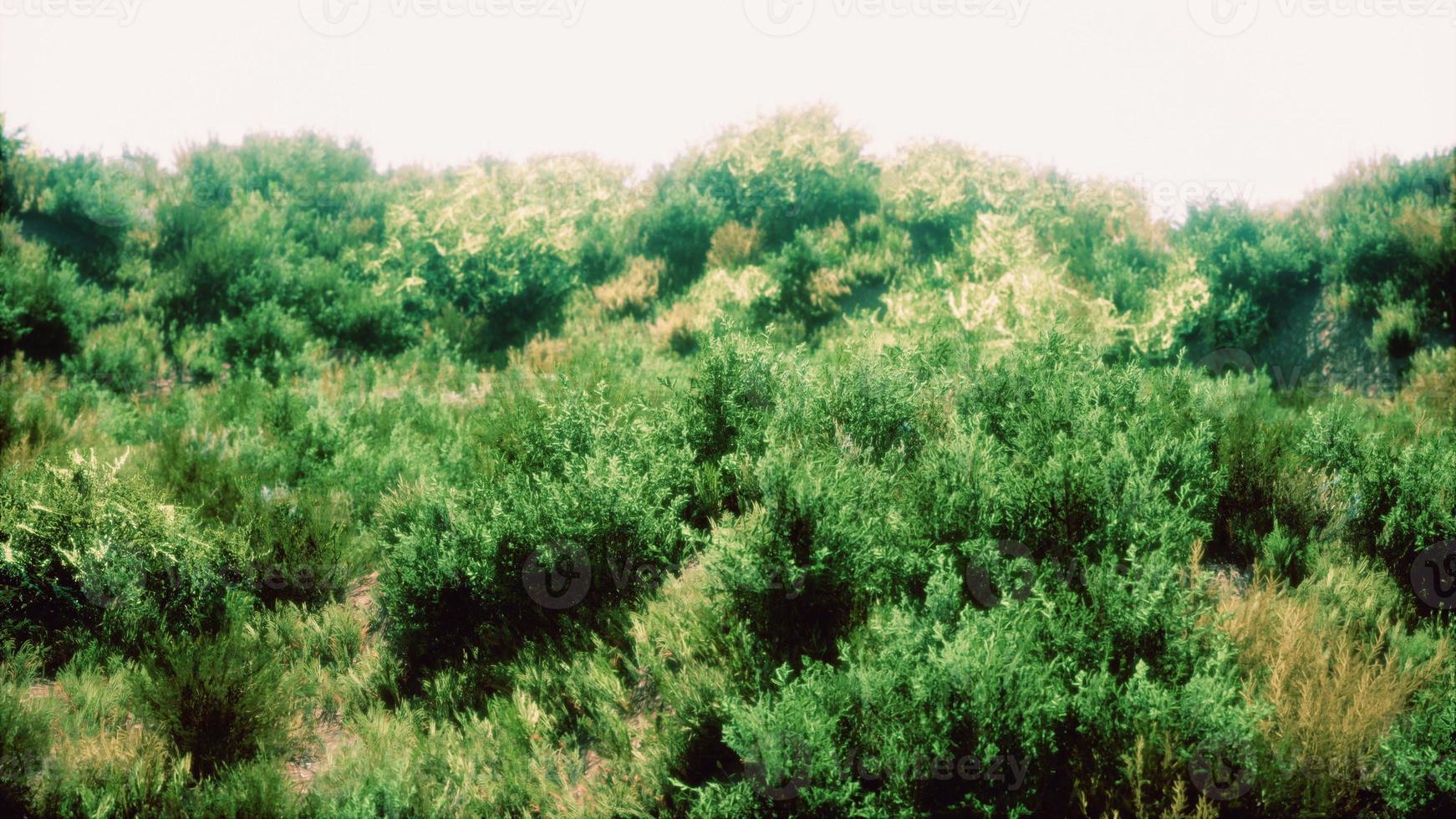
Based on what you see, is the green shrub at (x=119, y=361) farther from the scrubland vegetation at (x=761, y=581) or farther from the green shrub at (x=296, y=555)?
the green shrub at (x=296, y=555)

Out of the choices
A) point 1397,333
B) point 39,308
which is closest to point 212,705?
point 39,308

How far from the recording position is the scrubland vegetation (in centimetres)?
332

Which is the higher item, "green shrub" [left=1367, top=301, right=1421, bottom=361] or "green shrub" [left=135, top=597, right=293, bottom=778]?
"green shrub" [left=1367, top=301, right=1421, bottom=361]

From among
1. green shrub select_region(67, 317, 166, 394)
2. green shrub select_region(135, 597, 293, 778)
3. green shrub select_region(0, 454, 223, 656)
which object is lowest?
green shrub select_region(135, 597, 293, 778)

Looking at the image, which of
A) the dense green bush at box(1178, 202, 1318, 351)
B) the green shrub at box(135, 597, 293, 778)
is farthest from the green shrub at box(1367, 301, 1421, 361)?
the green shrub at box(135, 597, 293, 778)

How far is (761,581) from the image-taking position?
416 centimetres

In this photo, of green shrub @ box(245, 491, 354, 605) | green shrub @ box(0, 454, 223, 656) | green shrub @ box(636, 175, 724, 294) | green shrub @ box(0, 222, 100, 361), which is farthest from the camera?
green shrub @ box(636, 175, 724, 294)

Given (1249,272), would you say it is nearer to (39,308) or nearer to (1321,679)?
(1321,679)

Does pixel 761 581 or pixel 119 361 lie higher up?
pixel 119 361

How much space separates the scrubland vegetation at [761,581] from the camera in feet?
10.9

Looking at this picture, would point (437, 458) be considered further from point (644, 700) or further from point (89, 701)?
point (644, 700)

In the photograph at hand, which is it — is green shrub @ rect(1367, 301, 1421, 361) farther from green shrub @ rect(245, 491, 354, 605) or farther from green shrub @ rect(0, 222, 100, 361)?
green shrub @ rect(0, 222, 100, 361)

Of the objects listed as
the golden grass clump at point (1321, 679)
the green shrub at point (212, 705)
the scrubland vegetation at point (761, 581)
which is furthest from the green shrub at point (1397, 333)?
the green shrub at point (212, 705)

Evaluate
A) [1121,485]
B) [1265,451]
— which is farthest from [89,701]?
[1265,451]
